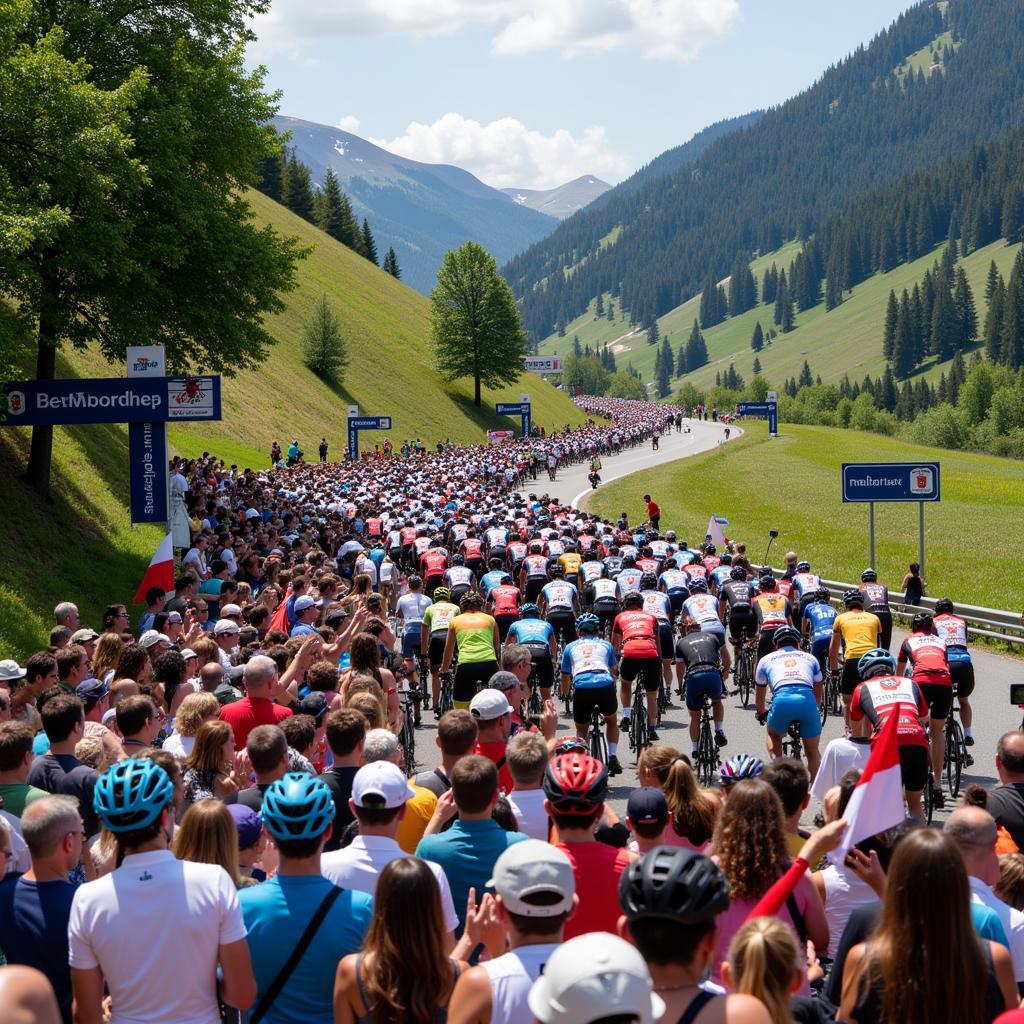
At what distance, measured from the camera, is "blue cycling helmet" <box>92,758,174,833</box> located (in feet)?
14.8

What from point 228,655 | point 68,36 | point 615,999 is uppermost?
point 68,36

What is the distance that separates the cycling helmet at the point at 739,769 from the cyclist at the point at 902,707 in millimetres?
3938

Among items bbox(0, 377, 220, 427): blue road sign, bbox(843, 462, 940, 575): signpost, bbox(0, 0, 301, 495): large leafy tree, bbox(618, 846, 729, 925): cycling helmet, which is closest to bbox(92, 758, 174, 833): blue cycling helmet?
bbox(618, 846, 729, 925): cycling helmet

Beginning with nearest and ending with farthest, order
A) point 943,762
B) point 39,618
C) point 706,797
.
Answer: point 706,797
point 943,762
point 39,618

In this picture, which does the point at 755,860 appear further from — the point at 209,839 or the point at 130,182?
the point at 130,182

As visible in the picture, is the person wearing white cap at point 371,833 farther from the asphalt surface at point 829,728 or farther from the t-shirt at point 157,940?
the asphalt surface at point 829,728

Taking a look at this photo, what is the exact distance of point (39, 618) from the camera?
18734 mm

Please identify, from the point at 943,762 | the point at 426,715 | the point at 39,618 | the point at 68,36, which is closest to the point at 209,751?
the point at 943,762

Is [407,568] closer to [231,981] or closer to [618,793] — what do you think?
[618,793]

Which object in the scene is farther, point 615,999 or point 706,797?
point 706,797

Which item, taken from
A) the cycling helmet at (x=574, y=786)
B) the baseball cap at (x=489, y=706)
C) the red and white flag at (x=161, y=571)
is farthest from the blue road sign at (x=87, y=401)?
the cycling helmet at (x=574, y=786)

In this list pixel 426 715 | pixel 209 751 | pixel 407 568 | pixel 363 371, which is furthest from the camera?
pixel 363 371

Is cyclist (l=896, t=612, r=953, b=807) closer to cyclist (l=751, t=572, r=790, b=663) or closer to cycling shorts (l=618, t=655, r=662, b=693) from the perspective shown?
cycling shorts (l=618, t=655, r=662, b=693)

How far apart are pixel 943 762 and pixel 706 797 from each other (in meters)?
7.17
